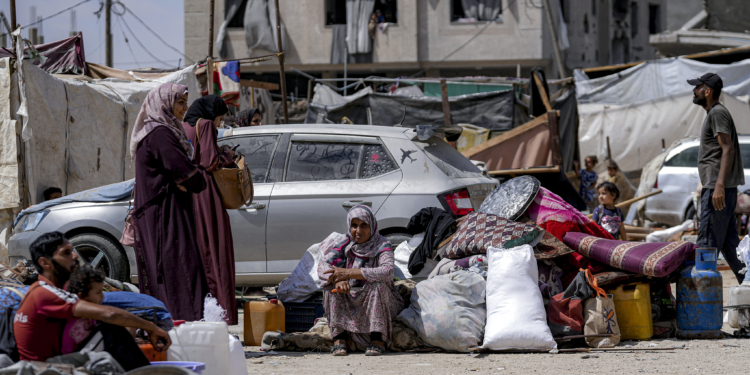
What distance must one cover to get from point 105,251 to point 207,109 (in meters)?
2.20

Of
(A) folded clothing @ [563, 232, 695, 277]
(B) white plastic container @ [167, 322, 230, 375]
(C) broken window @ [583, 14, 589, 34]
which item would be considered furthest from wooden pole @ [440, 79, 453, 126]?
(C) broken window @ [583, 14, 589, 34]

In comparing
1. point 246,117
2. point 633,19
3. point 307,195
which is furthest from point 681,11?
point 307,195

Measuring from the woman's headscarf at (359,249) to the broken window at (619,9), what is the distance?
99.8 feet

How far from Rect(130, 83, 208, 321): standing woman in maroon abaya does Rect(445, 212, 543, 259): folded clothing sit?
76.4 inches

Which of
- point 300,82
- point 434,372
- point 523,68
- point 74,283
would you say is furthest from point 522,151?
point 300,82

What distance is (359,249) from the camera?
18.8 feet

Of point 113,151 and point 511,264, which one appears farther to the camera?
point 113,151

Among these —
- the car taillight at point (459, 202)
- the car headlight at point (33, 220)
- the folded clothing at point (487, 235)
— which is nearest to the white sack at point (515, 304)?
the folded clothing at point (487, 235)

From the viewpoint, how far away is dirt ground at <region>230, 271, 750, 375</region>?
494 cm

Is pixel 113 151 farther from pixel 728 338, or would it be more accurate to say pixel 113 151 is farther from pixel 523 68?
pixel 523 68

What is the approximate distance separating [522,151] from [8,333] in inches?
433

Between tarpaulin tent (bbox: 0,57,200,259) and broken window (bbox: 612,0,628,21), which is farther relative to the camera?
broken window (bbox: 612,0,628,21)

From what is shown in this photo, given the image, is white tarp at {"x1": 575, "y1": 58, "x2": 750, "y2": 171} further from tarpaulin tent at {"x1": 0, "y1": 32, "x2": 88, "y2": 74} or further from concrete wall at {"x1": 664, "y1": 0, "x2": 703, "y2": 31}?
tarpaulin tent at {"x1": 0, "y1": 32, "x2": 88, "y2": 74}

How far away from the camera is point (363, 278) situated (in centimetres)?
554
